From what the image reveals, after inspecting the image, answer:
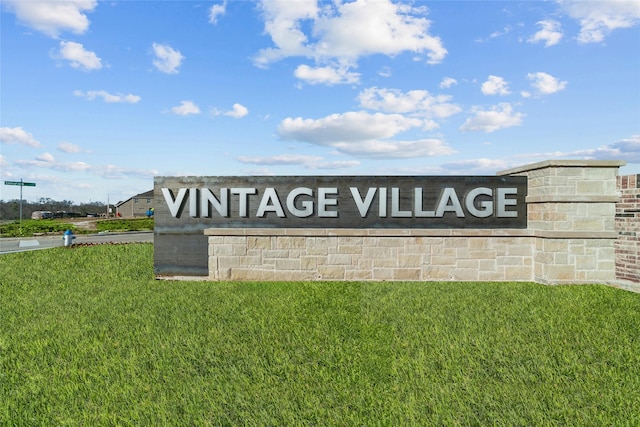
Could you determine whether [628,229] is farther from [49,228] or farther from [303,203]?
[49,228]

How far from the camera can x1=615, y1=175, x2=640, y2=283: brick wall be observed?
9.84 m

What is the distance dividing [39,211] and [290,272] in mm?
77972

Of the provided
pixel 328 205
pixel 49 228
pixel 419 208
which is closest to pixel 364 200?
pixel 328 205

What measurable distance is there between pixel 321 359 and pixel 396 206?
636 cm

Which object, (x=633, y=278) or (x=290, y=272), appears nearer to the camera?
(x=633, y=278)

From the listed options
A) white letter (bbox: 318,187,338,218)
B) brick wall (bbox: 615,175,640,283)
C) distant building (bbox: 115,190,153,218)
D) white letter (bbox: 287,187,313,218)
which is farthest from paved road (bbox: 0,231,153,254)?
distant building (bbox: 115,190,153,218)

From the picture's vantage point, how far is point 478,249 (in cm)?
1053

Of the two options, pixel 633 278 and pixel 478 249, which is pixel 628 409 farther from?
pixel 633 278

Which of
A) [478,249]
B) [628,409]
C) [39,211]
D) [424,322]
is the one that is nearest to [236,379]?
[424,322]

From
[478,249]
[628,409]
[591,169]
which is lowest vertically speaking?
[628,409]

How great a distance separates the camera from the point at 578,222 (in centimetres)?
1009

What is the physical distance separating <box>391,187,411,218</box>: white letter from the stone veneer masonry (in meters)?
0.47

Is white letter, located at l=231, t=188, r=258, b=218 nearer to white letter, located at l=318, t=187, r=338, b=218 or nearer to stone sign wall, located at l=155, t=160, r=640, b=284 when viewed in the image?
stone sign wall, located at l=155, t=160, r=640, b=284

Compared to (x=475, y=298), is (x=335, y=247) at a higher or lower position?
higher
